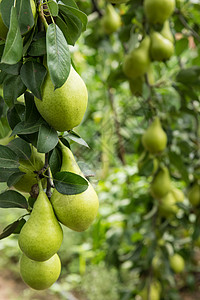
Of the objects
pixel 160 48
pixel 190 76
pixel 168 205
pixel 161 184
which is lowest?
pixel 168 205

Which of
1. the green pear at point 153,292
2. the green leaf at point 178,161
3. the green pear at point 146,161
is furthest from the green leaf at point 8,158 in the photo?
the green pear at point 153,292

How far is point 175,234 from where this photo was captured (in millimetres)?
1396

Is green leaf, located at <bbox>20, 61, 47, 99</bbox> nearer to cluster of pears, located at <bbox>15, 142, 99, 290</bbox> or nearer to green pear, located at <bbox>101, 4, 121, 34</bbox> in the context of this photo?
cluster of pears, located at <bbox>15, 142, 99, 290</bbox>

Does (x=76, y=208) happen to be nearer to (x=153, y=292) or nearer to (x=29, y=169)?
(x=29, y=169)

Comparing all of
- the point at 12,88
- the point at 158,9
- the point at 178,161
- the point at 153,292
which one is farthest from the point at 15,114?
the point at 153,292

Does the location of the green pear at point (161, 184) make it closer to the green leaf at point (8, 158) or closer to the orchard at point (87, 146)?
the orchard at point (87, 146)

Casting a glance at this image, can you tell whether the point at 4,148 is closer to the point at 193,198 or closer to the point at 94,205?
the point at 94,205

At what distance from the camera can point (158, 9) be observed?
2.58 feet

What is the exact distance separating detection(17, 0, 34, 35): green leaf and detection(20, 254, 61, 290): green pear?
256 mm

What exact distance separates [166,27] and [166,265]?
0.80m

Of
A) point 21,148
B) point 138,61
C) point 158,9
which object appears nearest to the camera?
point 21,148

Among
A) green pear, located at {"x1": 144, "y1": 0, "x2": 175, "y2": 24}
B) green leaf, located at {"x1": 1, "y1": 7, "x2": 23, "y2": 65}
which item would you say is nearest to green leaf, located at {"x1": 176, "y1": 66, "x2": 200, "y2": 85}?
green pear, located at {"x1": 144, "y1": 0, "x2": 175, "y2": 24}

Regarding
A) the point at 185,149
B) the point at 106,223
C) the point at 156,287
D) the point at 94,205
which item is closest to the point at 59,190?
the point at 94,205

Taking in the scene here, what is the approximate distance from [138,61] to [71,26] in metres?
0.51
